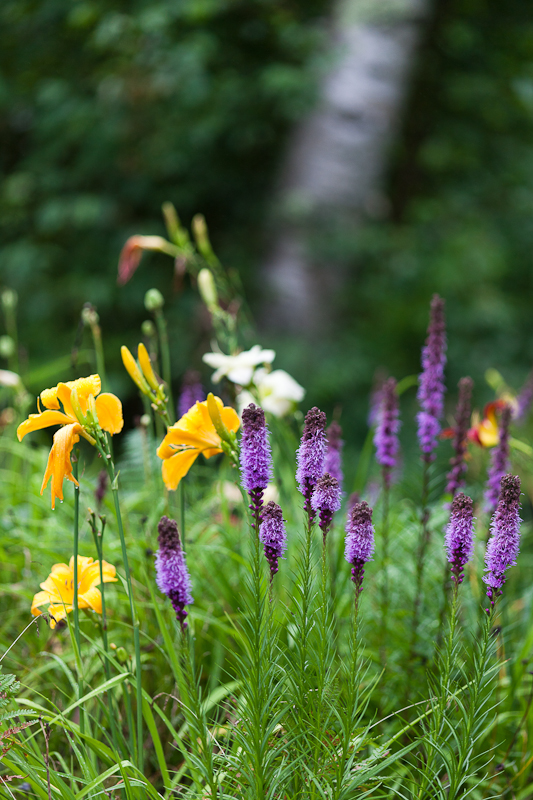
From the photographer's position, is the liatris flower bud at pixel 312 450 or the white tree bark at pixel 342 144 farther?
the white tree bark at pixel 342 144

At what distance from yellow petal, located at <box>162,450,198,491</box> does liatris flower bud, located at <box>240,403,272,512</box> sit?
0.23 meters

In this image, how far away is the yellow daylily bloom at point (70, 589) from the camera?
4.04ft

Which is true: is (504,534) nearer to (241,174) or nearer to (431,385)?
(431,385)

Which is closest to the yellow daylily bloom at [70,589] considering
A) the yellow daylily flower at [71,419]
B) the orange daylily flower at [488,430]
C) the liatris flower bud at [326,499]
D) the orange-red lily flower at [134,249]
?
the yellow daylily flower at [71,419]

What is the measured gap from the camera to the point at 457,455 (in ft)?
5.12

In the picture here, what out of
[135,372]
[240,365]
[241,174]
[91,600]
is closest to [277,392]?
[240,365]

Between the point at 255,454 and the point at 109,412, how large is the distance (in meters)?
0.34

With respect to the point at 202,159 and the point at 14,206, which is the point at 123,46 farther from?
the point at 14,206

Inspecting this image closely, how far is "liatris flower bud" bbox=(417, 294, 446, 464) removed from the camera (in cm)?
149

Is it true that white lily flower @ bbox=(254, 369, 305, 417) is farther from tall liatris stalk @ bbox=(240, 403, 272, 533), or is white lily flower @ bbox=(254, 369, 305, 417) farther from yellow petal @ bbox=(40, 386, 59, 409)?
tall liatris stalk @ bbox=(240, 403, 272, 533)

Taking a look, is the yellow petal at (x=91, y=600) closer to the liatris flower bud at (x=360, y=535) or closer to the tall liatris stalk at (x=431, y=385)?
the liatris flower bud at (x=360, y=535)

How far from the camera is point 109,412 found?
117 centimetres

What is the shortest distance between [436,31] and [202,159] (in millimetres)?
2173

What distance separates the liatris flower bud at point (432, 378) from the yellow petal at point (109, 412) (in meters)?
0.72
